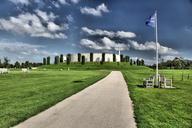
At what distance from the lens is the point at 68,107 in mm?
13055

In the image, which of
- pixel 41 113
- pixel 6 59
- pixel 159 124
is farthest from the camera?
pixel 6 59

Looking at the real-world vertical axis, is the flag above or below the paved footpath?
above

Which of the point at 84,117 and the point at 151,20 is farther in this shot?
the point at 151,20

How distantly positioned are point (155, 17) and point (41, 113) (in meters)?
18.7

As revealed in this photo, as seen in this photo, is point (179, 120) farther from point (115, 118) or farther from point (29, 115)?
point (29, 115)

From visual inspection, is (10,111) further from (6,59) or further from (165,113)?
(6,59)

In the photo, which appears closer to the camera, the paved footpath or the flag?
the paved footpath

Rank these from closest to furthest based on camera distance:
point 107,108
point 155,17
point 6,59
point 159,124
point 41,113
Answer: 1. point 159,124
2. point 41,113
3. point 107,108
4. point 155,17
5. point 6,59

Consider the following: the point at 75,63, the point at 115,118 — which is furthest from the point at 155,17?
the point at 75,63

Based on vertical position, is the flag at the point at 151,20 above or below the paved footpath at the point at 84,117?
above

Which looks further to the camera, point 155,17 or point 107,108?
point 155,17

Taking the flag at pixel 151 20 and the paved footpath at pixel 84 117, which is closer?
the paved footpath at pixel 84 117

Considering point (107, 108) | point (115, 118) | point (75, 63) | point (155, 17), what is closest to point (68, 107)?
point (107, 108)

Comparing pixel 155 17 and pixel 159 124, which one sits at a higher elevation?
pixel 155 17
